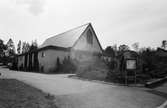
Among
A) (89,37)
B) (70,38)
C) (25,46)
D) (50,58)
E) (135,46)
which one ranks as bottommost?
(50,58)

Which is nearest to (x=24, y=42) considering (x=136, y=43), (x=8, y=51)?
(x=8, y=51)

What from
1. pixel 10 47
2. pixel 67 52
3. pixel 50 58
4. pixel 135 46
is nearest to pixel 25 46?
pixel 10 47

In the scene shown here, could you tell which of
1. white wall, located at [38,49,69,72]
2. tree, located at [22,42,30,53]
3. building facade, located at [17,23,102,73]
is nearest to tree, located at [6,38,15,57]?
tree, located at [22,42,30,53]

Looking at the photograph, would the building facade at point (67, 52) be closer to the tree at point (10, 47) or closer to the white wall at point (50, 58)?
the white wall at point (50, 58)

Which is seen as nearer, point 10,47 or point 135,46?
point 135,46

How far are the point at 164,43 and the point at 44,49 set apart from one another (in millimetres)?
48222

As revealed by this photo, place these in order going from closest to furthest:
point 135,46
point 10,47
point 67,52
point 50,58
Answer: point 50,58, point 67,52, point 135,46, point 10,47

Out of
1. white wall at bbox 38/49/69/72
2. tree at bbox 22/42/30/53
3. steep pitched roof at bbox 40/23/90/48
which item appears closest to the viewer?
white wall at bbox 38/49/69/72

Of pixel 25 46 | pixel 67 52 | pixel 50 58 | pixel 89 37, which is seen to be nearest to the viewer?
pixel 50 58

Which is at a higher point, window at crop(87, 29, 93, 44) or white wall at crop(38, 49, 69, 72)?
window at crop(87, 29, 93, 44)

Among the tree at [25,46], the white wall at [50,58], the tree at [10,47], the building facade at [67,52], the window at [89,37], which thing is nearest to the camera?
the white wall at [50,58]

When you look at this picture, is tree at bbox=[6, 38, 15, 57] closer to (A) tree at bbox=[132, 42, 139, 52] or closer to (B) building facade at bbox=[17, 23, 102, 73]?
(B) building facade at bbox=[17, 23, 102, 73]

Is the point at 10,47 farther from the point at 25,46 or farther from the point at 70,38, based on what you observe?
the point at 70,38

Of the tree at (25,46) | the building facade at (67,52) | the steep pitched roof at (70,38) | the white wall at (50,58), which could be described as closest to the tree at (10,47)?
the tree at (25,46)
